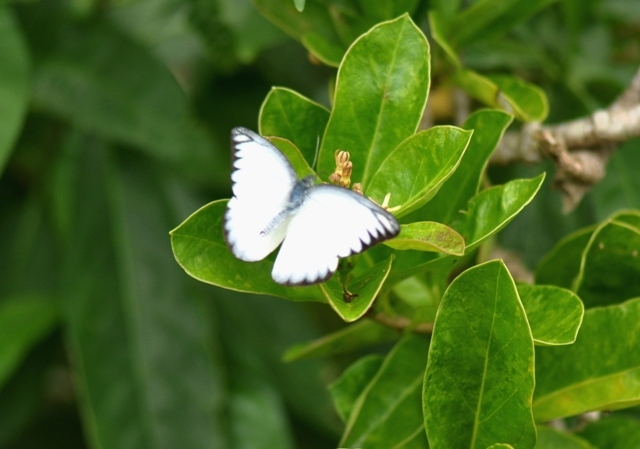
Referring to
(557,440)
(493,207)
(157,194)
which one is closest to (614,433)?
(557,440)

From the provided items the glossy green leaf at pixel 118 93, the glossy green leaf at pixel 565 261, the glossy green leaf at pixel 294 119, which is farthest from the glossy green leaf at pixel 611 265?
the glossy green leaf at pixel 118 93

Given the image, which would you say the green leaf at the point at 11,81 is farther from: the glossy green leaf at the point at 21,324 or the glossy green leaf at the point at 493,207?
the glossy green leaf at the point at 493,207

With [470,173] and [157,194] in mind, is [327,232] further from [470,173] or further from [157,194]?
[157,194]

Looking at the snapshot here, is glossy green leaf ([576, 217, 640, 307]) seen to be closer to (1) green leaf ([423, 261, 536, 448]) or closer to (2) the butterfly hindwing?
(1) green leaf ([423, 261, 536, 448])

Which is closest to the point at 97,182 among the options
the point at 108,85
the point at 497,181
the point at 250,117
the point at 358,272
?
the point at 108,85

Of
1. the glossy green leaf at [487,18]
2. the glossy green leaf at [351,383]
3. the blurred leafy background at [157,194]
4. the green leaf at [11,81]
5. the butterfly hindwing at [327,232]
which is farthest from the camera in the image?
the blurred leafy background at [157,194]

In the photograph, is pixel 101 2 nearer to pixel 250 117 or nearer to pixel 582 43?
pixel 250 117
